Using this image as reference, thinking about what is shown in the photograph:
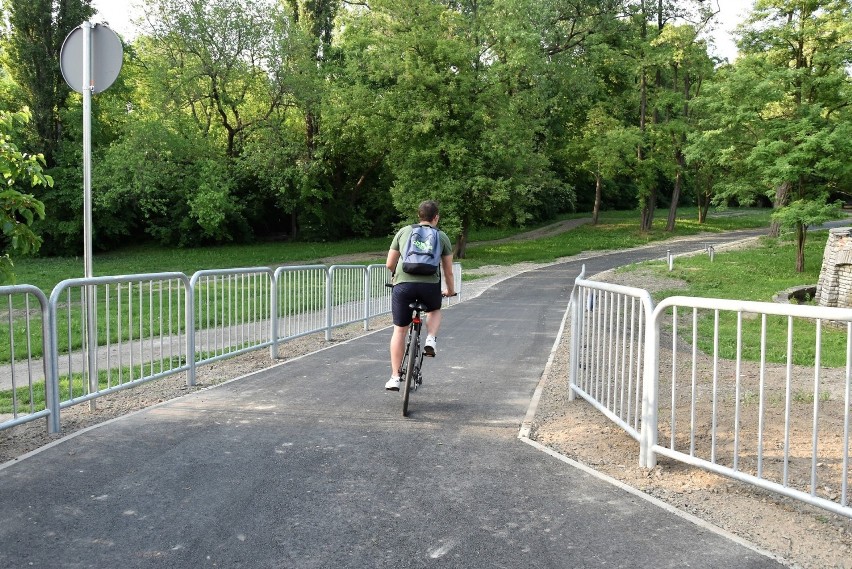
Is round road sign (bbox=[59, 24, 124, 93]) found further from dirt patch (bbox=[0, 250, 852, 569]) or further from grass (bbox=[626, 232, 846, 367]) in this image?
grass (bbox=[626, 232, 846, 367])

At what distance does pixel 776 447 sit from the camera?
17.2ft

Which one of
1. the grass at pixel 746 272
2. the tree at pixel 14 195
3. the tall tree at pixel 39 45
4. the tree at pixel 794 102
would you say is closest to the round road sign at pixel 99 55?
the tree at pixel 14 195

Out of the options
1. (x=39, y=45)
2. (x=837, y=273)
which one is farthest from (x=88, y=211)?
(x=39, y=45)

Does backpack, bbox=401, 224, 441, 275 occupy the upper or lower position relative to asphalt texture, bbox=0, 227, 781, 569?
upper

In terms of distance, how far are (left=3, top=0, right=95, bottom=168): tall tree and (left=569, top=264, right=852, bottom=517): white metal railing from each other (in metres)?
38.7

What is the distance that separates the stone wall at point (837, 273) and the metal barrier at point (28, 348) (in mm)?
16546

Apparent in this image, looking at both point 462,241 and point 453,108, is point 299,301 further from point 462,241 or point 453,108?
point 462,241

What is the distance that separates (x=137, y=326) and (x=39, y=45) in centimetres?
3764

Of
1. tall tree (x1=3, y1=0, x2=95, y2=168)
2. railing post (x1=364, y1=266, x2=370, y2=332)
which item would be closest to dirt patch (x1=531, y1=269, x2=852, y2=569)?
railing post (x1=364, y1=266, x2=370, y2=332)

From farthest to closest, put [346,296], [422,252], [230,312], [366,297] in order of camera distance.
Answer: [366,297], [346,296], [230,312], [422,252]

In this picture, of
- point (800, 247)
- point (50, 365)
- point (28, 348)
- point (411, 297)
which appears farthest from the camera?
point (800, 247)

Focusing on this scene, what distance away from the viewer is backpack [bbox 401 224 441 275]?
636 centimetres

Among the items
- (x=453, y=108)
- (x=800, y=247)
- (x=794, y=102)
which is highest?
(x=453, y=108)

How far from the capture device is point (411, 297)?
255 inches
